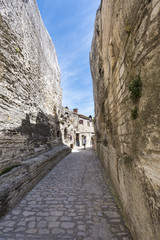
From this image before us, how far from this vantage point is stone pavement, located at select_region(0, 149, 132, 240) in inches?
77.7

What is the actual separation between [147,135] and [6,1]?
6.04m

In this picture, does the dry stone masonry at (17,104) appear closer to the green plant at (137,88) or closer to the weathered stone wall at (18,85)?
the weathered stone wall at (18,85)

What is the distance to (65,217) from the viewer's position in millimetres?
2387

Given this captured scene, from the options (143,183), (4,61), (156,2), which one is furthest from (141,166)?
(4,61)

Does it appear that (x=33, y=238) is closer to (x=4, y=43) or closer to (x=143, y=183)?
(x=143, y=183)

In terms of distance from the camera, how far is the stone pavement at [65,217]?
6.47ft

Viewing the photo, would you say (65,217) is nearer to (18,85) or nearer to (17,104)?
(17,104)

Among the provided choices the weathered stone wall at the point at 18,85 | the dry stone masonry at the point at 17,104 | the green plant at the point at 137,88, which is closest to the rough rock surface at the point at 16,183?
the dry stone masonry at the point at 17,104

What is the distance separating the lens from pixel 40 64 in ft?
23.8

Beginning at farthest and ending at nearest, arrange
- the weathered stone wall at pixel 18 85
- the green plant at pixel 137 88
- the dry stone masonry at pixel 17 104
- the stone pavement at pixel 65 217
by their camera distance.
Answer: the weathered stone wall at pixel 18 85
the dry stone masonry at pixel 17 104
the stone pavement at pixel 65 217
the green plant at pixel 137 88

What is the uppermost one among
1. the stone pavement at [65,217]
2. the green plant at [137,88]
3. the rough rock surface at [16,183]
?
the green plant at [137,88]

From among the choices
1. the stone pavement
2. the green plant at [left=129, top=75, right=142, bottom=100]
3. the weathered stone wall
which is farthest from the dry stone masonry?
the green plant at [left=129, top=75, right=142, bottom=100]

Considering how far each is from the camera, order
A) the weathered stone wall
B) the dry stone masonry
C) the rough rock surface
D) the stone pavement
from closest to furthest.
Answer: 1. the stone pavement
2. the rough rock surface
3. the dry stone masonry
4. the weathered stone wall

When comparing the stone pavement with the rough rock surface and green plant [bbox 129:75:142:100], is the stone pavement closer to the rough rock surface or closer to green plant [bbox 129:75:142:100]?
the rough rock surface
